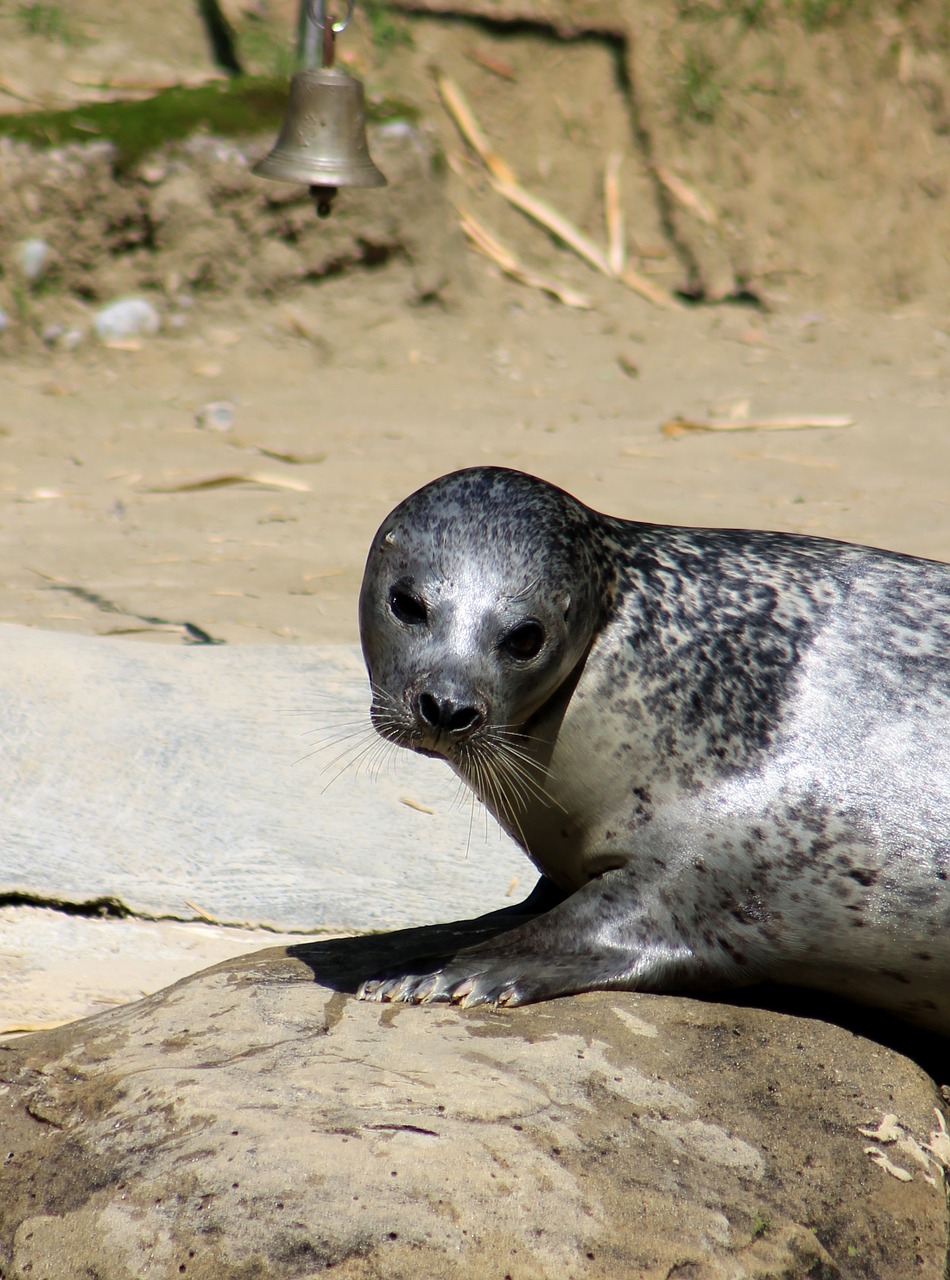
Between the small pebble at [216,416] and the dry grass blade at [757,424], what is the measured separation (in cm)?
283

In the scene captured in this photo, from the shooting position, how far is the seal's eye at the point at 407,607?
3711mm

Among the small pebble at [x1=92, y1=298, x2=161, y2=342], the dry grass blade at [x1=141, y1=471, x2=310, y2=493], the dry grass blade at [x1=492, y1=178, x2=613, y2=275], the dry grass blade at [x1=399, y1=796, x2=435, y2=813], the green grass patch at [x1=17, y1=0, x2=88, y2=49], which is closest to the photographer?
the dry grass blade at [x1=399, y1=796, x2=435, y2=813]

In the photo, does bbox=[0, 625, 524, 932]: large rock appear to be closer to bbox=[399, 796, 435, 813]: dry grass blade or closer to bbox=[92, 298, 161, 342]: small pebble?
bbox=[399, 796, 435, 813]: dry grass blade

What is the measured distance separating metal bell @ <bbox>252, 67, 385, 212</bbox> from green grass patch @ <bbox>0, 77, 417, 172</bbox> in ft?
17.8

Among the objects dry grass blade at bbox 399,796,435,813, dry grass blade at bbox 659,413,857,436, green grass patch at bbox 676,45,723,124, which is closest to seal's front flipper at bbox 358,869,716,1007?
dry grass blade at bbox 399,796,435,813

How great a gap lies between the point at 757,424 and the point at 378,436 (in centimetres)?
255

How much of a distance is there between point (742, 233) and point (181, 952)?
9.53 meters

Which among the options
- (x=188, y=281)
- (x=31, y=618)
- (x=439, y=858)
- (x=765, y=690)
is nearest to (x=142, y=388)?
(x=188, y=281)

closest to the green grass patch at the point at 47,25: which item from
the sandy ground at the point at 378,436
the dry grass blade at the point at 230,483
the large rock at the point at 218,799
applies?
the sandy ground at the point at 378,436

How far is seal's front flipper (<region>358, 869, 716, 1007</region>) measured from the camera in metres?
3.67

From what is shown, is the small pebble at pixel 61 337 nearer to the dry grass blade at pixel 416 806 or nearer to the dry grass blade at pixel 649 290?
the dry grass blade at pixel 649 290

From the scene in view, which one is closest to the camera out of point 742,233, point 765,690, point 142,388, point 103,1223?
point 103,1223

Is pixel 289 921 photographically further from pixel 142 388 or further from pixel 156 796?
pixel 142 388

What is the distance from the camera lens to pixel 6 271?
10.8 m
